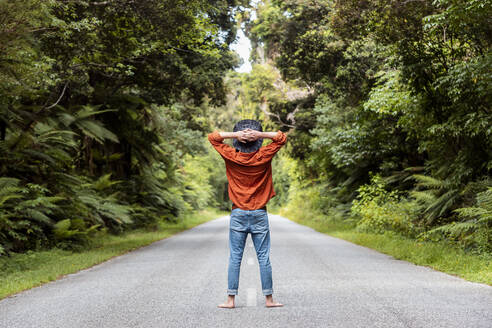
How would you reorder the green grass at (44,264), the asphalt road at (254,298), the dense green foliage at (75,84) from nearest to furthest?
the asphalt road at (254,298) < the green grass at (44,264) < the dense green foliage at (75,84)

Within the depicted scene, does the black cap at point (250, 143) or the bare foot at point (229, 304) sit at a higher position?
the black cap at point (250, 143)

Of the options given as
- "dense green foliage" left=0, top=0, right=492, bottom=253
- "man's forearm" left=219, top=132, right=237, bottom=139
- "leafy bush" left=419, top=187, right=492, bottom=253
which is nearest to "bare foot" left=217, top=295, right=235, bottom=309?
"man's forearm" left=219, top=132, right=237, bottom=139

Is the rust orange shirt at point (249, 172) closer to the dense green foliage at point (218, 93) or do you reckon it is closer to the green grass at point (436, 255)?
the green grass at point (436, 255)

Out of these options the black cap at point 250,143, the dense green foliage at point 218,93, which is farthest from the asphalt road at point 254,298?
the dense green foliage at point 218,93

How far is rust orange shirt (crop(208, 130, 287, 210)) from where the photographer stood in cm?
593

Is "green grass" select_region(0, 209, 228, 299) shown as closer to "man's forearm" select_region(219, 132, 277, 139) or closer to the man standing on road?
the man standing on road

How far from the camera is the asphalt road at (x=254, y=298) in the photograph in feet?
17.3

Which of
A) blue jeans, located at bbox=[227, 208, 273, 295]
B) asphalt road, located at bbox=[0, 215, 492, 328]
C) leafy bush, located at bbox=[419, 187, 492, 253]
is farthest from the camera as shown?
leafy bush, located at bbox=[419, 187, 492, 253]

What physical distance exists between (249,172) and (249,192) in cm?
26

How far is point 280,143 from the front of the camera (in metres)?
6.00

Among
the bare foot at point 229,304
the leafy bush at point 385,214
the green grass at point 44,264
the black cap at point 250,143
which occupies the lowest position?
the green grass at point 44,264

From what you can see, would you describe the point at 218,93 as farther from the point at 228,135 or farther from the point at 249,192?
the point at 249,192

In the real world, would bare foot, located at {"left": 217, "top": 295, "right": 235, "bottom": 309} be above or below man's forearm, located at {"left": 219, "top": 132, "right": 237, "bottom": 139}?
below

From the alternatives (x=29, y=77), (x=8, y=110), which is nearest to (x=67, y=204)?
(x=8, y=110)
